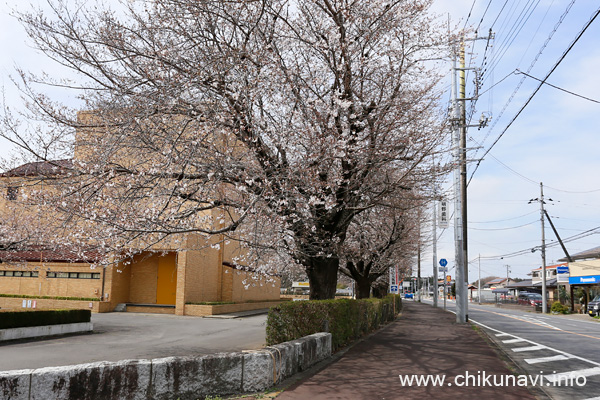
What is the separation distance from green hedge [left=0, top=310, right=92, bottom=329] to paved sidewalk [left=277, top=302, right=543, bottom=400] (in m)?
11.2

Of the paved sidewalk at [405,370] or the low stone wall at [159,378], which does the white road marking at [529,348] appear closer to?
the paved sidewalk at [405,370]

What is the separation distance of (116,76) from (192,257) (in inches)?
713

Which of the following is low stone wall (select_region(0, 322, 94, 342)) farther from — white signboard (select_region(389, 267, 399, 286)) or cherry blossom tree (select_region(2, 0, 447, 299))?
white signboard (select_region(389, 267, 399, 286))

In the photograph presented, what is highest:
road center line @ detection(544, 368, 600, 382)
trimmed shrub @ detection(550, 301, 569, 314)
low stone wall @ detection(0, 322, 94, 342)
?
road center line @ detection(544, 368, 600, 382)

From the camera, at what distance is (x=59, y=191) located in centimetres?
1001

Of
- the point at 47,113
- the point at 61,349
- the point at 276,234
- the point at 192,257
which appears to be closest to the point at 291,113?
the point at 276,234

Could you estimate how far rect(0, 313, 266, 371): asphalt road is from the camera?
38.3ft

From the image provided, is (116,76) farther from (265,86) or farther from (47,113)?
(265,86)

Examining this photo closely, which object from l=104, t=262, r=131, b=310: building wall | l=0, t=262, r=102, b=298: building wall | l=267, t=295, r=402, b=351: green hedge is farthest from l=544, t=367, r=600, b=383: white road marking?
l=0, t=262, r=102, b=298: building wall

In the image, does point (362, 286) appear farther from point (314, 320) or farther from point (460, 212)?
point (314, 320)

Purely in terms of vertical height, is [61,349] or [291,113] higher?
[291,113]

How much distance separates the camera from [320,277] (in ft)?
41.2

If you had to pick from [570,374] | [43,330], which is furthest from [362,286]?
[43,330]

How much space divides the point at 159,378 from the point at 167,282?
22.3m
